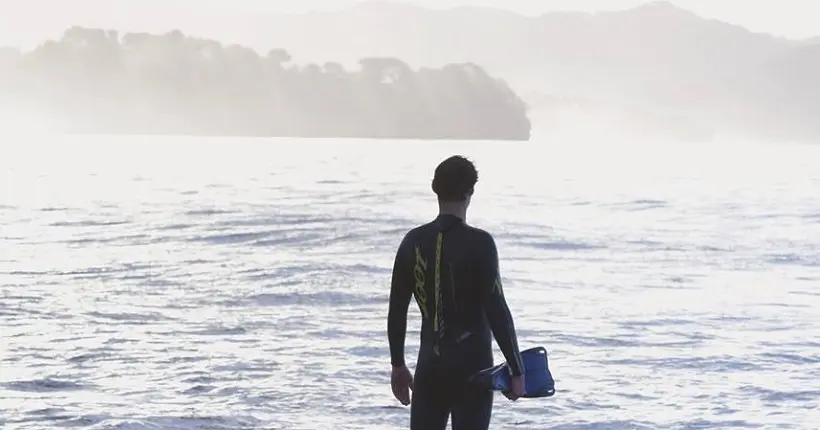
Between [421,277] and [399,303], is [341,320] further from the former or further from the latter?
[421,277]

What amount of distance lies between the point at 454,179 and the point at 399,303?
2.74 ft

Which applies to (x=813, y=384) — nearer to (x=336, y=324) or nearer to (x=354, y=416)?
(x=354, y=416)

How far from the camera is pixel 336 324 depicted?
19.2 metres

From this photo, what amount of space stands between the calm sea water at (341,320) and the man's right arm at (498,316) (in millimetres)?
5795

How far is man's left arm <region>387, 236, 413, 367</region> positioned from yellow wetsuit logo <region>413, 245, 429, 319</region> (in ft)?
0.21

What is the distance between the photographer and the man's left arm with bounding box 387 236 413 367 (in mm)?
6730

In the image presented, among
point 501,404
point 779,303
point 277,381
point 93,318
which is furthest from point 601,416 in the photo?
point 779,303

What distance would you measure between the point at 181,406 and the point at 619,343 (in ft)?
24.6

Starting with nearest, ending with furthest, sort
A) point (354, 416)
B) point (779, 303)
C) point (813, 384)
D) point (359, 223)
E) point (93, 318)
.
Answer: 1. point (354, 416)
2. point (813, 384)
3. point (93, 318)
4. point (779, 303)
5. point (359, 223)

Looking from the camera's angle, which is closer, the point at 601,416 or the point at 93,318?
the point at 601,416

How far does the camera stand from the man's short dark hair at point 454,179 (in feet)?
21.2

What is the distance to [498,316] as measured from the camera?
6.52m

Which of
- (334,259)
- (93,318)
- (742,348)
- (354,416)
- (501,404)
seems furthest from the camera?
(334,259)

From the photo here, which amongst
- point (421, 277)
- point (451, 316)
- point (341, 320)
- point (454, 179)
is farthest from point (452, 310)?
point (341, 320)
